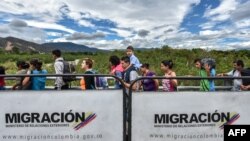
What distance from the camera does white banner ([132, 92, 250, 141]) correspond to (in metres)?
5.30

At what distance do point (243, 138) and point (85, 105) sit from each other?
273 cm

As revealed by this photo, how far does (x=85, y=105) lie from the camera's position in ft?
17.4

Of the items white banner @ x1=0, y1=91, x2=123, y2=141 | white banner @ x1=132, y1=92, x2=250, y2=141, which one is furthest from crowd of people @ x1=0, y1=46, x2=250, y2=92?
white banner @ x1=0, y1=91, x2=123, y2=141

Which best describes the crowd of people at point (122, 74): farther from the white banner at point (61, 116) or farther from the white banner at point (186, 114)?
the white banner at point (61, 116)

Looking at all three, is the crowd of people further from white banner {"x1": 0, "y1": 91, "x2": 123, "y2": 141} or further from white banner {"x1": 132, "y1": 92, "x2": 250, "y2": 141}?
white banner {"x1": 0, "y1": 91, "x2": 123, "y2": 141}

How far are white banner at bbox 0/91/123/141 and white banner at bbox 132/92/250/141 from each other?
13.7 inches

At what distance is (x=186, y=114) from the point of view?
5.39 meters

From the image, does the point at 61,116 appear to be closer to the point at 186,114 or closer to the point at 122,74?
the point at 186,114

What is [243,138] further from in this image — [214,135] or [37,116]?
[37,116]

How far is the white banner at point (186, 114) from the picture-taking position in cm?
530

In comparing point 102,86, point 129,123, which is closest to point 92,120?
point 129,123

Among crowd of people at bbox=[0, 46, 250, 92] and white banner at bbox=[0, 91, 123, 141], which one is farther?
crowd of people at bbox=[0, 46, 250, 92]

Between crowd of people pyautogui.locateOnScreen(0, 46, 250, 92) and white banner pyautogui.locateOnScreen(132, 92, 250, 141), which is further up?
crowd of people pyautogui.locateOnScreen(0, 46, 250, 92)

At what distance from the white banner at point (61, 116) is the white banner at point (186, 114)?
0.35 m
